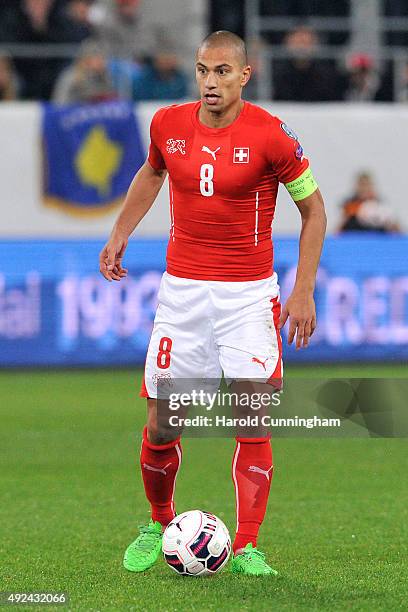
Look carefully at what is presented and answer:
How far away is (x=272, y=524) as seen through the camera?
6703 millimetres

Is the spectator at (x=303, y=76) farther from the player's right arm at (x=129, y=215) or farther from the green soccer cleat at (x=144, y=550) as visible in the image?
the green soccer cleat at (x=144, y=550)

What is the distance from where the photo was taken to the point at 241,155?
543 centimetres

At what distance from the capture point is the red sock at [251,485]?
5.52m

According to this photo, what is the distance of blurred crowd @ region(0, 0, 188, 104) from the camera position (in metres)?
15.6

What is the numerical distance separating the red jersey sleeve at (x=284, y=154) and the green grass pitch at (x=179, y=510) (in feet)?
5.20

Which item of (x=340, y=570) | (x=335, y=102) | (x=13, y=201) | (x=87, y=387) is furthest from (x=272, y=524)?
(x=335, y=102)

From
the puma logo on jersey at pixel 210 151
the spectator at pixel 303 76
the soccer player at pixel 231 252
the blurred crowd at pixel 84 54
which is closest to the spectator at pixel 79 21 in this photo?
the blurred crowd at pixel 84 54

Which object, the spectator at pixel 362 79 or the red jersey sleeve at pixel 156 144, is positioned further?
the spectator at pixel 362 79

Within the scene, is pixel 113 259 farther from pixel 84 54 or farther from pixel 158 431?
pixel 84 54

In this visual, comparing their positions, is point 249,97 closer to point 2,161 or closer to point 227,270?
point 2,161

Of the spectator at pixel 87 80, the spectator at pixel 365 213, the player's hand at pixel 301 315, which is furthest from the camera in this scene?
the spectator at pixel 365 213

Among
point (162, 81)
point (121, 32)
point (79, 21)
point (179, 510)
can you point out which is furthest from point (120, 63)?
point (179, 510)

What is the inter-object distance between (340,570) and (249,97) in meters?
11.5

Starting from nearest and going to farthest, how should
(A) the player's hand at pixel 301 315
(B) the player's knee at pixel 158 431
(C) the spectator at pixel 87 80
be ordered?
(A) the player's hand at pixel 301 315
(B) the player's knee at pixel 158 431
(C) the spectator at pixel 87 80
